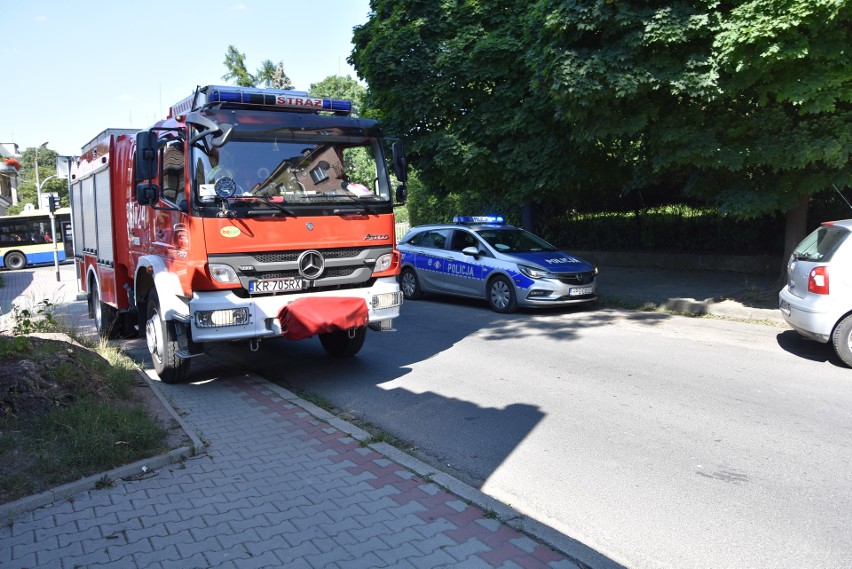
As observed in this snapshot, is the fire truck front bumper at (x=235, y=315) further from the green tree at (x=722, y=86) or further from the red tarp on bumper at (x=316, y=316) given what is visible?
the green tree at (x=722, y=86)

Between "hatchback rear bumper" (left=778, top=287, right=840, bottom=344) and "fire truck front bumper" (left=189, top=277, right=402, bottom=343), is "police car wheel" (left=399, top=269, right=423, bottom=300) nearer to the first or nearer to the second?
"fire truck front bumper" (left=189, top=277, right=402, bottom=343)

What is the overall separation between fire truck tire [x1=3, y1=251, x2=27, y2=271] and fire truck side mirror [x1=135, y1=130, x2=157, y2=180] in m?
33.9

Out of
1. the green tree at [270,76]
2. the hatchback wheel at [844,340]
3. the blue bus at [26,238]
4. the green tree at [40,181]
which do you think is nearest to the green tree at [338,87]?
the green tree at [270,76]

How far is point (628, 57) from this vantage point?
33.0ft

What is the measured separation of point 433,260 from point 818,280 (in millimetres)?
7606

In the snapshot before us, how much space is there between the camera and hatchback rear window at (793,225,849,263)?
7462 mm

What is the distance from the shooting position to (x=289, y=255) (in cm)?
689

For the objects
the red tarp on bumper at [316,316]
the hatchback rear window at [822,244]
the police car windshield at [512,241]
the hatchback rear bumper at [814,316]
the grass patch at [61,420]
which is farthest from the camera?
the police car windshield at [512,241]

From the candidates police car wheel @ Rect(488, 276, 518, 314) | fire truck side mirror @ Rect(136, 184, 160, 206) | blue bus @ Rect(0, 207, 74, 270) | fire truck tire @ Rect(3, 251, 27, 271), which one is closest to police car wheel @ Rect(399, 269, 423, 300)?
police car wheel @ Rect(488, 276, 518, 314)

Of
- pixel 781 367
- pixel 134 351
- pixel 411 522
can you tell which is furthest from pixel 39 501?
pixel 781 367

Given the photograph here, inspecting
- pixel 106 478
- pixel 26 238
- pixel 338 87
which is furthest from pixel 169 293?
pixel 338 87

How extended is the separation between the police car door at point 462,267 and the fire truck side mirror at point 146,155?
6767 millimetres

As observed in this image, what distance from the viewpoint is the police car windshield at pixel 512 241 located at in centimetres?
1248

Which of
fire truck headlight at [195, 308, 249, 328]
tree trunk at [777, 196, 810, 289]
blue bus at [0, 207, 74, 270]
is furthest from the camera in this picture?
blue bus at [0, 207, 74, 270]
